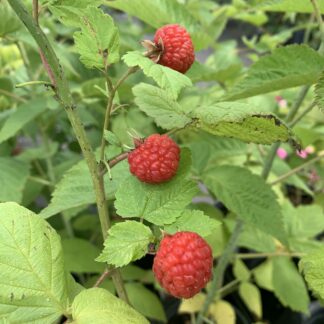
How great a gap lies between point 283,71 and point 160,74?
18cm

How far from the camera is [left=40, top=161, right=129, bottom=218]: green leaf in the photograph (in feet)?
1.63

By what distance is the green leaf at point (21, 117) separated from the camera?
0.68 meters

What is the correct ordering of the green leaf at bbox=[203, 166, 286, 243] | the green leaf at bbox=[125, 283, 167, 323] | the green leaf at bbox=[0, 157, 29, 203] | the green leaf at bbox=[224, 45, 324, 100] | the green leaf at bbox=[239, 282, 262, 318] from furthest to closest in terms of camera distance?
1. the green leaf at bbox=[239, 282, 262, 318]
2. the green leaf at bbox=[125, 283, 167, 323]
3. the green leaf at bbox=[0, 157, 29, 203]
4. the green leaf at bbox=[203, 166, 286, 243]
5. the green leaf at bbox=[224, 45, 324, 100]

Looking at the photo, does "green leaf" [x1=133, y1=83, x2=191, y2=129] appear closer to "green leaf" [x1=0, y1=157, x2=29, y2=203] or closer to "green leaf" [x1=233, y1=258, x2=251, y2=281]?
"green leaf" [x1=0, y1=157, x2=29, y2=203]

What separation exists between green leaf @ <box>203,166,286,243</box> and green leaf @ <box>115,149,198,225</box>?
0.18 meters

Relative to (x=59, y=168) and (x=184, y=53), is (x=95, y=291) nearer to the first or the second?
(x=184, y=53)

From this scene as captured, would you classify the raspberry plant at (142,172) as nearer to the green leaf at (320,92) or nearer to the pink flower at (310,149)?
the green leaf at (320,92)

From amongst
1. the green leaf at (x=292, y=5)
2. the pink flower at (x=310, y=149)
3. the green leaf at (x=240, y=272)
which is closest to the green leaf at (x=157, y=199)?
the green leaf at (x=292, y=5)

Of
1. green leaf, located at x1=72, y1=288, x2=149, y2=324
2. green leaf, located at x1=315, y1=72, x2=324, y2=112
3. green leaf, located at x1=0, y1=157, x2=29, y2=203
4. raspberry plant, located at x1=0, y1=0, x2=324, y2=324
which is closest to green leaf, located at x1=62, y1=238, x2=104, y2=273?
raspberry plant, located at x1=0, y1=0, x2=324, y2=324

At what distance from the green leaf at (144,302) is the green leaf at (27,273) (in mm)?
440

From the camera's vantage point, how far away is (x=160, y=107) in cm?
46

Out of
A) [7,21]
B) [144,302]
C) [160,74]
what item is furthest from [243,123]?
[144,302]

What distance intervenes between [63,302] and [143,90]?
9.0 inches

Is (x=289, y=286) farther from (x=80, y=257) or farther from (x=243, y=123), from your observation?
(x=243, y=123)
